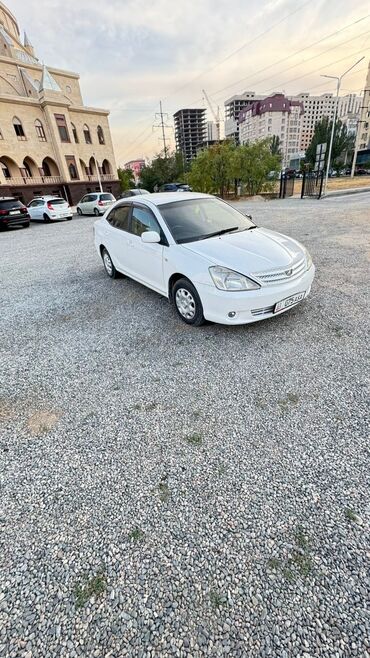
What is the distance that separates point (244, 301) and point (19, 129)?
34981 millimetres

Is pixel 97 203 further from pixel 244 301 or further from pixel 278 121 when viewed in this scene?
pixel 278 121

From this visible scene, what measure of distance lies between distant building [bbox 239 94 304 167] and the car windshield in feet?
372

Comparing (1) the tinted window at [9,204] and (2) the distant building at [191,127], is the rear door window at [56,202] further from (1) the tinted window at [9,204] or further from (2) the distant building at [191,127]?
(2) the distant building at [191,127]

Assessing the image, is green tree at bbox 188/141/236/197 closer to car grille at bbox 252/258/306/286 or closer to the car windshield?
the car windshield

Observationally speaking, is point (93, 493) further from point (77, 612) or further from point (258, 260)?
point (258, 260)

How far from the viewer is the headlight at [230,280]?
322cm

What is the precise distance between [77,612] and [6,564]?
506mm

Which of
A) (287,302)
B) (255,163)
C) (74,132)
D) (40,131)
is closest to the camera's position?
(287,302)

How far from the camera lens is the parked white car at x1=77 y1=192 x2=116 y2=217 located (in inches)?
766

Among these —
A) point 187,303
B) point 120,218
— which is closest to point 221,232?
point 187,303

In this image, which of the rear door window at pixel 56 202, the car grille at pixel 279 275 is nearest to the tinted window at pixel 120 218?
the car grille at pixel 279 275

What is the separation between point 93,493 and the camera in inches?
75.8

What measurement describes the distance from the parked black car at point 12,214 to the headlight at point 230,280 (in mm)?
16408

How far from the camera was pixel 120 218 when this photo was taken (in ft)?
16.4
